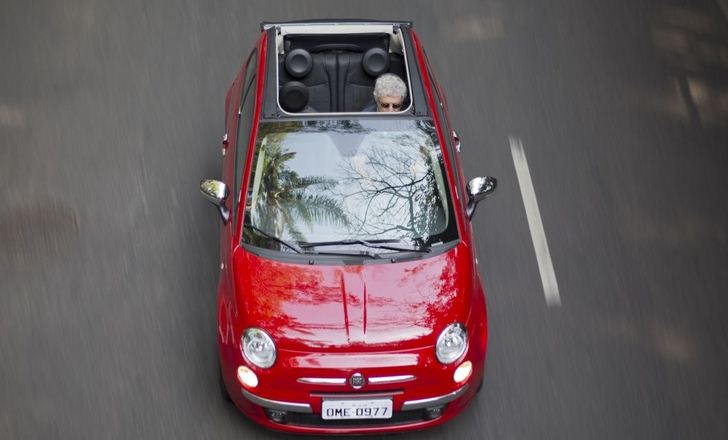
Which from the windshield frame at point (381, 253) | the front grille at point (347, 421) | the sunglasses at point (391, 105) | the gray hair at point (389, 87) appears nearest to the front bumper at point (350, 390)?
the front grille at point (347, 421)

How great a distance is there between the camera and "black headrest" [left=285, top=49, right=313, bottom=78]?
8312 millimetres

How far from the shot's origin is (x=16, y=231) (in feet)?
28.2

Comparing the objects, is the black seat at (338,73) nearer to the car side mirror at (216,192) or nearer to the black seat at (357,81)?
the black seat at (357,81)

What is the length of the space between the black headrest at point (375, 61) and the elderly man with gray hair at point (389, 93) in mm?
493

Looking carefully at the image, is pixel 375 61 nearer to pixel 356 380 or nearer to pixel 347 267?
pixel 347 267

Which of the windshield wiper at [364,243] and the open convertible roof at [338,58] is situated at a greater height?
the open convertible roof at [338,58]

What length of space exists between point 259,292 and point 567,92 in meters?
5.12

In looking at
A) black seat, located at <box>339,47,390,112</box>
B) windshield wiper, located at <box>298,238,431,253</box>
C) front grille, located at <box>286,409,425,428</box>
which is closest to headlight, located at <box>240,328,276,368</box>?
front grille, located at <box>286,409,425,428</box>

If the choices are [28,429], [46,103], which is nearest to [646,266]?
[28,429]

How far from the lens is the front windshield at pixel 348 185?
22.8ft

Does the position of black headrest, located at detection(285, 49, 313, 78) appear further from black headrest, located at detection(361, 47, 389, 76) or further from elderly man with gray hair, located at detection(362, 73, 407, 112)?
elderly man with gray hair, located at detection(362, 73, 407, 112)

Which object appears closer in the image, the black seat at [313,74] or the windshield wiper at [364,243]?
the windshield wiper at [364,243]

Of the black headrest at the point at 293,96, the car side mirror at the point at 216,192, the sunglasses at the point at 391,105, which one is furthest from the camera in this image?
the black headrest at the point at 293,96

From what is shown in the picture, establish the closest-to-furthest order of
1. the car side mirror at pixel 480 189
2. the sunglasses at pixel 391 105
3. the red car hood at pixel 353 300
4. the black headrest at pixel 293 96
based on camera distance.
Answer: the red car hood at pixel 353 300 → the car side mirror at pixel 480 189 → the sunglasses at pixel 391 105 → the black headrest at pixel 293 96
